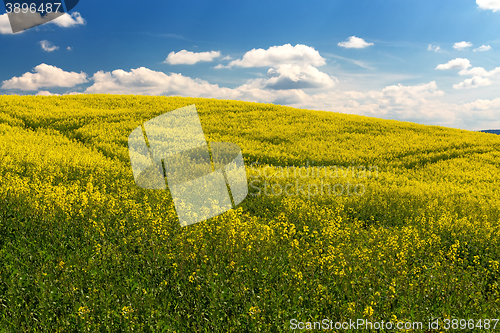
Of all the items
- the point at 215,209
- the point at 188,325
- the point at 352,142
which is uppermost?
the point at 352,142

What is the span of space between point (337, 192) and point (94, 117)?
860 inches

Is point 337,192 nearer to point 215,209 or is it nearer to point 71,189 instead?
point 215,209

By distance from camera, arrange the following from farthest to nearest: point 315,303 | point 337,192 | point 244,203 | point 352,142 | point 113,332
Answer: point 352,142 < point 337,192 < point 244,203 < point 315,303 < point 113,332

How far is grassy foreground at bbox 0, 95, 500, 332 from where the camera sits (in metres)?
4.33

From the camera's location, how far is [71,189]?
29.6 feet

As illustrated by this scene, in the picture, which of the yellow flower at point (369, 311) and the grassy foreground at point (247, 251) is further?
the grassy foreground at point (247, 251)

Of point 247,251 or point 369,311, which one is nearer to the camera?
point 369,311

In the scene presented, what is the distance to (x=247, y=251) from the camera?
239 inches

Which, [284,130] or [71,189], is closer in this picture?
[71,189]

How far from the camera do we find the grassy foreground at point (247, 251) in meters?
4.33

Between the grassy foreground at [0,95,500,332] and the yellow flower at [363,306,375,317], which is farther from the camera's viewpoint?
the grassy foreground at [0,95,500,332]

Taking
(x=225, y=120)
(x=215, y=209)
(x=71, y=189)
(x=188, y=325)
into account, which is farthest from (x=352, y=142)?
(x=188, y=325)

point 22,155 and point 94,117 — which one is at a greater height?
point 94,117

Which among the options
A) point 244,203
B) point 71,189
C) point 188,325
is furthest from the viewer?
point 244,203
